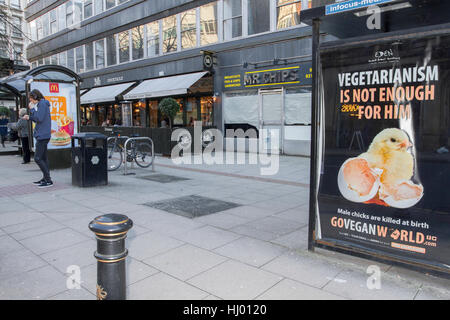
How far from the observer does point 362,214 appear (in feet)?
12.1

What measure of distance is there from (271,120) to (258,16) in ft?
14.8

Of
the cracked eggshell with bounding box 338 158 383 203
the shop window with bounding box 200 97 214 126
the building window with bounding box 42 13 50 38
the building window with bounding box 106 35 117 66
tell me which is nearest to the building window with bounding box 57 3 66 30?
the building window with bounding box 42 13 50 38

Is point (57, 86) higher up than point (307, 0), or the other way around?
point (307, 0)

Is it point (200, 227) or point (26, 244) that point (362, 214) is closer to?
point (200, 227)

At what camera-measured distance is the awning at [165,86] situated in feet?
54.4

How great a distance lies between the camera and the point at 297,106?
1411 centimetres

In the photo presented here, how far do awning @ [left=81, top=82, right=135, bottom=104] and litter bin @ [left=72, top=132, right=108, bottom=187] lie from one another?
44.8ft

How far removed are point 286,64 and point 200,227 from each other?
34.4 feet

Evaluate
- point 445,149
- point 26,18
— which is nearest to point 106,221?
point 445,149

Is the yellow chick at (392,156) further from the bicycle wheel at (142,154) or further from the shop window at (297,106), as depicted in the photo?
the shop window at (297,106)

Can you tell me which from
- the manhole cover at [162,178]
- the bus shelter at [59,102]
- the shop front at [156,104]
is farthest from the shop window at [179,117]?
the manhole cover at [162,178]

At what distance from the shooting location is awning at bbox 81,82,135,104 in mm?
21212

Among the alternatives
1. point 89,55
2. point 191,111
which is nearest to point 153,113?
point 191,111

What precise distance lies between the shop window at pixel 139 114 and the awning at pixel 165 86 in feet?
4.67
